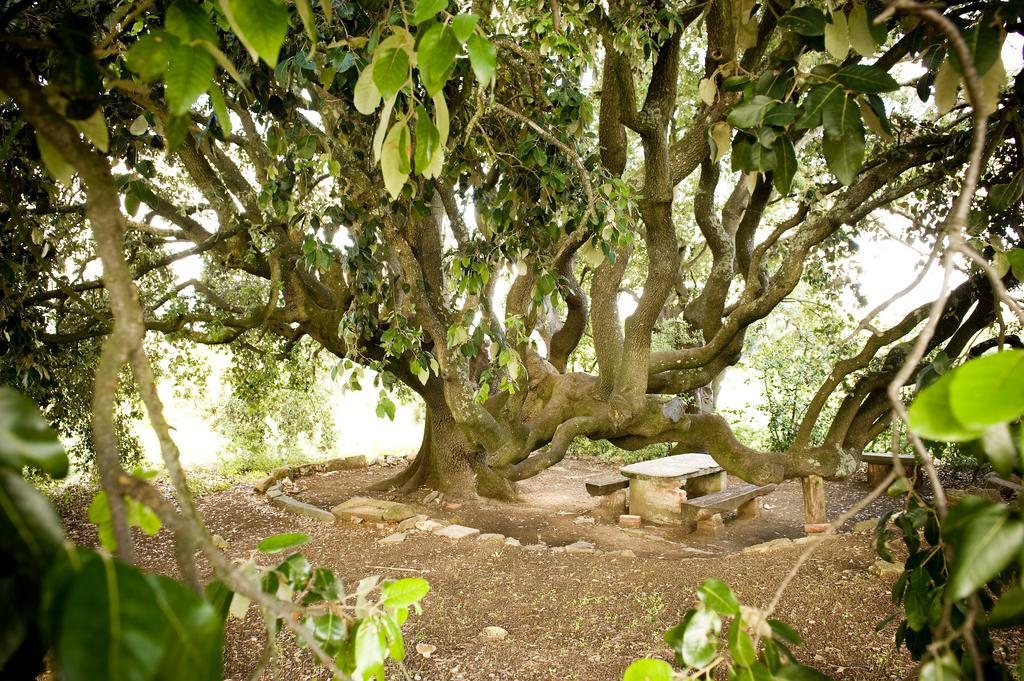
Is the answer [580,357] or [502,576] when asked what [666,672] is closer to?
[502,576]

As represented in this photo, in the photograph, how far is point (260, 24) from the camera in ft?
2.18

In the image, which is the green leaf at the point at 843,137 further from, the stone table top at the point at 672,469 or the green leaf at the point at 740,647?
the stone table top at the point at 672,469

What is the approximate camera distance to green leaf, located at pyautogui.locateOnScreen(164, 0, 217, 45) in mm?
621

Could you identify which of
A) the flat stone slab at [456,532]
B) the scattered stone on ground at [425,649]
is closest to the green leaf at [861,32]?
the scattered stone on ground at [425,649]

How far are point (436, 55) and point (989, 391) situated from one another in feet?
2.27

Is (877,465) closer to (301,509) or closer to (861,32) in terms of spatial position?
(301,509)

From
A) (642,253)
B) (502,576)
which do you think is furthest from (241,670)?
(642,253)

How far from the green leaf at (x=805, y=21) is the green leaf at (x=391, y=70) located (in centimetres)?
80

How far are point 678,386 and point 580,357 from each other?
16.6 feet

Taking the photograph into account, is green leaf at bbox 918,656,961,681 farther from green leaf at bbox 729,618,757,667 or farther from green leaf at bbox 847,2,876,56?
green leaf at bbox 847,2,876,56

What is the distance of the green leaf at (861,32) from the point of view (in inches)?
44.9

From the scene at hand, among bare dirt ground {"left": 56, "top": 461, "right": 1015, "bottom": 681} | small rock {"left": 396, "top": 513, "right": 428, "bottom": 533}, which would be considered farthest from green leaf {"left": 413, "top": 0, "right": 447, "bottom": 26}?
small rock {"left": 396, "top": 513, "right": 428, "bottom": 533}

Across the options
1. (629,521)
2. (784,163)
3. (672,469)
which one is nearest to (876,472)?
(672,469)

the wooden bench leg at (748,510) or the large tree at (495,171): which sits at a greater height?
the large tree at (495,171)
